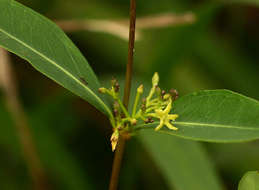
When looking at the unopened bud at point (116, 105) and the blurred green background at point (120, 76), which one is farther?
the blurred green background at point (120, 76)

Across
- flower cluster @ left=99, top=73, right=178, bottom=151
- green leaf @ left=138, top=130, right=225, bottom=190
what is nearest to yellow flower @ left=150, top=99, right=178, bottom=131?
flower cluster @ left=99, top=73, right=178, bottom=151

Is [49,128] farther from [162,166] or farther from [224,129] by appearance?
[224,129]

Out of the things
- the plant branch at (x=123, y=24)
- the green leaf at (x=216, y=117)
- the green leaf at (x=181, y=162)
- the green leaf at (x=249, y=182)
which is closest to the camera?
the green leaf at (x=249, y=182)

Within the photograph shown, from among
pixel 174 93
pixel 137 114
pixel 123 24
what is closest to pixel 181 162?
pixel 174 93

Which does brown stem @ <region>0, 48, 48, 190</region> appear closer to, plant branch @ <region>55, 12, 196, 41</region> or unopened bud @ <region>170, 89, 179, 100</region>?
plant branch @ <region>55, 12, 196, 41</region>

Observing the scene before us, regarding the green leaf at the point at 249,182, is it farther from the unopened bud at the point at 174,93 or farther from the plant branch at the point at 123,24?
the plant branch at the point at 123,24

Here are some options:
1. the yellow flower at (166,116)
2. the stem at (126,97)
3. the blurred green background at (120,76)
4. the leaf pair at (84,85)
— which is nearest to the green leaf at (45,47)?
the leaf pair at (84,85)

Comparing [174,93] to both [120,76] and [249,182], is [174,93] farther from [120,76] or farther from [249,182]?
[120,76]
